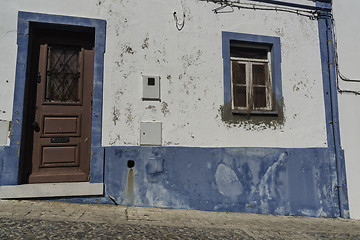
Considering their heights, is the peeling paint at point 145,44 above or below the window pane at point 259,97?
above

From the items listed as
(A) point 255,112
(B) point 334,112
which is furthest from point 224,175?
(B) point 334,112

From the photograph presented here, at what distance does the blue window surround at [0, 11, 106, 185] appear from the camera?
4188 mm

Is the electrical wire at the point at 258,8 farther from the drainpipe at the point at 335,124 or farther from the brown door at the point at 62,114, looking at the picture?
the brown door at the point at 62,114

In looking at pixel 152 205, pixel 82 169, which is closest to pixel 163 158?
pixel 152 205

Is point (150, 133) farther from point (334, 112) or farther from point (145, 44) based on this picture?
point (334, 112)

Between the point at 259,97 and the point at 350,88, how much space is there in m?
1.87

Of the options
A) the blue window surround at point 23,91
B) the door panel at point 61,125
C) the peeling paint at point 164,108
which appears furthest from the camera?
the peeling paint at point 164,108

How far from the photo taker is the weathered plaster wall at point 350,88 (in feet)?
17.4

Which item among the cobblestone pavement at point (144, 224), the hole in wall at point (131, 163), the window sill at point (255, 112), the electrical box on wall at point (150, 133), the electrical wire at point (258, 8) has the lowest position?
the cobblestone pavement at point (144, 224)

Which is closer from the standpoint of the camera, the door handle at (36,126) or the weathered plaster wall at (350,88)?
the door handle at (36,126)

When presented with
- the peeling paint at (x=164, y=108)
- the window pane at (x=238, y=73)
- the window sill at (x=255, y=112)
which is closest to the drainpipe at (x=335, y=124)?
the window sill at (x=255, y=112)

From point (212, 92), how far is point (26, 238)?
3.45 meters

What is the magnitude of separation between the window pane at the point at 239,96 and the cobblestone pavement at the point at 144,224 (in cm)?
193

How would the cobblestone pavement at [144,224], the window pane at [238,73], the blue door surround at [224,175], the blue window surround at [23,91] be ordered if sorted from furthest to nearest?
the window pane at [238,73]
the blue door surround at [224,175]
the blue window surround at [23,91]
the cobblestone pavement at [144,224]
